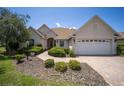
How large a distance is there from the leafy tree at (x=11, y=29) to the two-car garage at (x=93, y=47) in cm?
655

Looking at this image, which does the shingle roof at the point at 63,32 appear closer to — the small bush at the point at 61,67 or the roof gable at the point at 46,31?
the roof gable at the point at 46,31

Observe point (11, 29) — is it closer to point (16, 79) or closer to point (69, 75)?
point (16, 79)

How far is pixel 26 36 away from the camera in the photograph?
2667cm

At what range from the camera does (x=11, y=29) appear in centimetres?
2298

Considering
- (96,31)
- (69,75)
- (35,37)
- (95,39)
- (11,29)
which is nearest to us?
(69,75)

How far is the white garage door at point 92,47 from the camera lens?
2462 centimetres

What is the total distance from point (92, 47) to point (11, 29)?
933cm

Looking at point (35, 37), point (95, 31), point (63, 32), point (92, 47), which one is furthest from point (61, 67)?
point (63, 32)

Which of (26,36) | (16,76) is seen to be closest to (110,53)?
(26,36)

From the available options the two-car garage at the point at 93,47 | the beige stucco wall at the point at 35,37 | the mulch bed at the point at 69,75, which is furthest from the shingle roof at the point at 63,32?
the mulch bed at the point at 69,75
